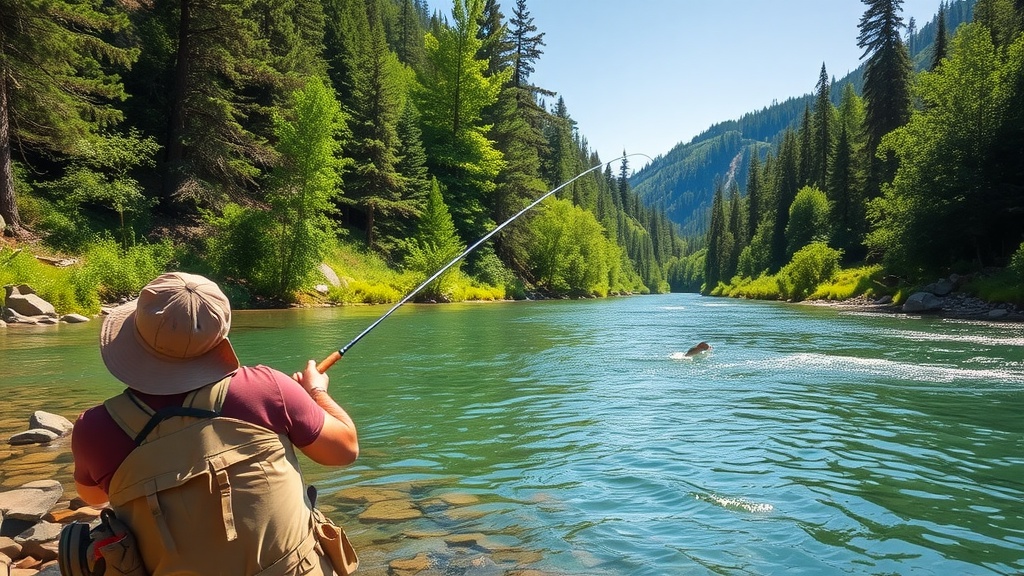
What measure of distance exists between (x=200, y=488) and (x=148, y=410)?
0.31m

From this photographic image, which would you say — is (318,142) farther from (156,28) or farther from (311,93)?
(156,28)

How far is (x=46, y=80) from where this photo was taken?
845 inches

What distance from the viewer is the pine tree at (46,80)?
20422mm

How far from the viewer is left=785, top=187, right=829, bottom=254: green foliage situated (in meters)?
62.8

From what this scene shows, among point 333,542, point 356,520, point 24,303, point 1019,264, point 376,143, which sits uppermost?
point 376,143

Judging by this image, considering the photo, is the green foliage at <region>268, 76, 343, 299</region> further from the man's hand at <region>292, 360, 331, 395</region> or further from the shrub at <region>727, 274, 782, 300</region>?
the shrub at <region>727, 274, 782, 300</region>

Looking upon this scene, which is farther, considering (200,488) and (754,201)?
(754,201)

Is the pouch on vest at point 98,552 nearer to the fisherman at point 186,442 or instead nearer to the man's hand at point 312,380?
the fisherman at point 186,442

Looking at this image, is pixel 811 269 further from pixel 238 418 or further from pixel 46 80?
pixel 238 418

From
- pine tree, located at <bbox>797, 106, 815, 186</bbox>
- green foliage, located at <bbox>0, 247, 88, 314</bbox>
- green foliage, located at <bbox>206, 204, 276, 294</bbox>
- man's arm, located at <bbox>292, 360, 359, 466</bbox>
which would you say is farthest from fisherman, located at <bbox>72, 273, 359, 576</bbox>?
pine tree, located at <bbox>797, 106, 815, 186</bbox>

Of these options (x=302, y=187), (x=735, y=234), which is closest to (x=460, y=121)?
(x=302, y=187)

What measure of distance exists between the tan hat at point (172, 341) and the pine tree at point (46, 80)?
939 inches

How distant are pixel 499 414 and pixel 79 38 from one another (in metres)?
22.2

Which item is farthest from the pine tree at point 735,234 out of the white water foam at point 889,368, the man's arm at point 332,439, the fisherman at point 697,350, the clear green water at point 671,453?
the man's arm at point 332,439
